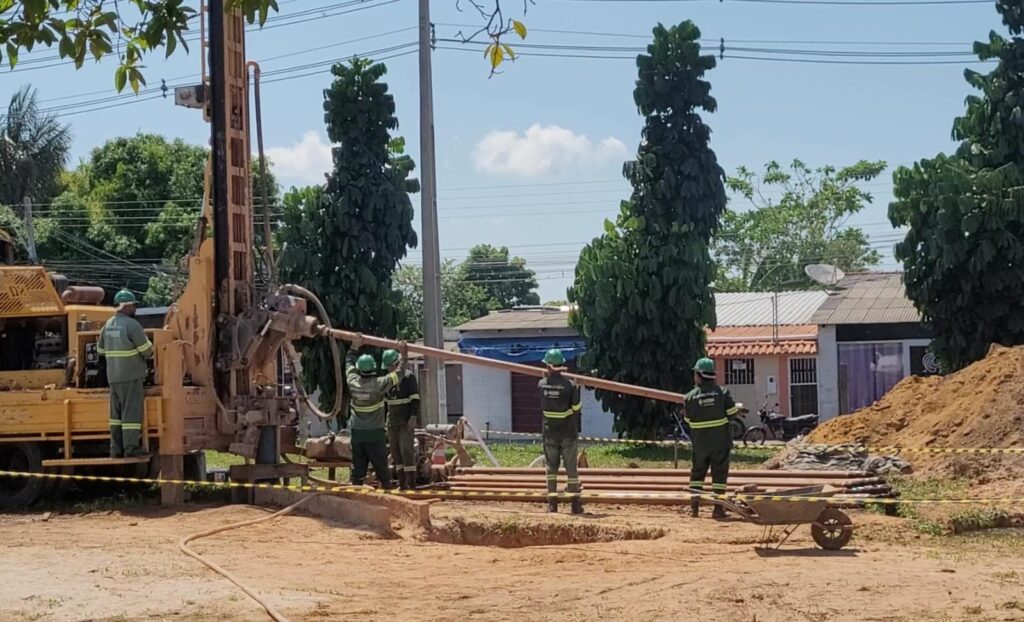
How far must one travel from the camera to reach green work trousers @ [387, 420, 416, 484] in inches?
677

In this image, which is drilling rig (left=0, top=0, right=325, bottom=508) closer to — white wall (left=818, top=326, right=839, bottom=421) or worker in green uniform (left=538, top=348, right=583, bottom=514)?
worker in green uniform (left=538, top=348, right=583, bottom=514)

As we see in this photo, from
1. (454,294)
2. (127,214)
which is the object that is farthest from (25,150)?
(454,294)

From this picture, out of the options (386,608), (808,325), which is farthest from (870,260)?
(386,608)

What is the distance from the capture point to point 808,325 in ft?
119

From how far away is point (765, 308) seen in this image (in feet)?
139

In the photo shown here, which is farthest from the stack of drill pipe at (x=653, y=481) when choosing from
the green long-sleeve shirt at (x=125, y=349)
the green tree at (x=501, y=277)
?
the green tree at (x=501, y=277)

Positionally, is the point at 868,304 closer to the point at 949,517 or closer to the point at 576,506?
the point at 949,517

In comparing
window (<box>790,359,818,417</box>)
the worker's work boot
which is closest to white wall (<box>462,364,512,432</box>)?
window (<box>790,359,818,417</box>)

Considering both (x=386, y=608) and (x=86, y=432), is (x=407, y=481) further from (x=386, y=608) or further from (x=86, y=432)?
(x=386, y=608)

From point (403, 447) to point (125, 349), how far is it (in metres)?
4.03

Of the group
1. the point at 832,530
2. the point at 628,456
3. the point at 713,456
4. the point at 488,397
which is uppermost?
the point at 713,456

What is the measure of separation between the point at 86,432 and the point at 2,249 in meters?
3.62

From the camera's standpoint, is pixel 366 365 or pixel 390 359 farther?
pixel 390 359

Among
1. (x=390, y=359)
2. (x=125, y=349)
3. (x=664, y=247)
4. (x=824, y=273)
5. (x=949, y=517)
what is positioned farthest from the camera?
(x=824, y=273)
